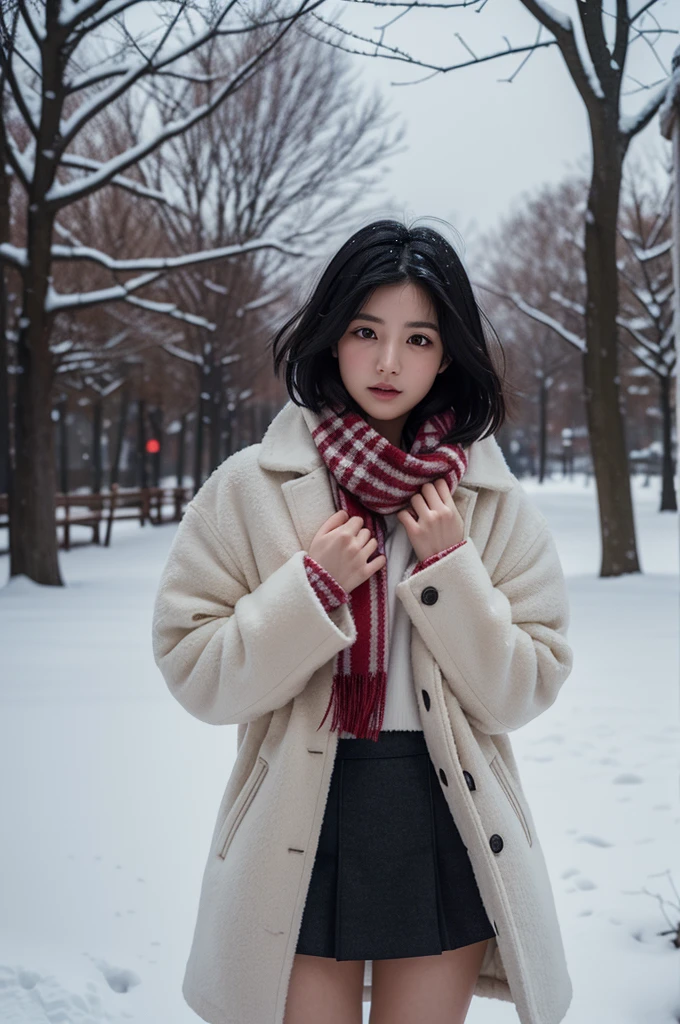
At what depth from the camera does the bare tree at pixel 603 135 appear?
2332 mm

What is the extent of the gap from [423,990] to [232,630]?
25.6 inches

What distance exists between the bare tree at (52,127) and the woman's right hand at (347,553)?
139 cm

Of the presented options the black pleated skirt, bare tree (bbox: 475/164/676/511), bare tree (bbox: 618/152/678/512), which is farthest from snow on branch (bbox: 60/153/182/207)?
bare tree (bbox: 618/152/678/512)

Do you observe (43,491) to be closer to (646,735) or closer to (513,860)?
(646,735)

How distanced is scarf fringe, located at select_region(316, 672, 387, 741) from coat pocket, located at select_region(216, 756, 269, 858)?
5.7 inches

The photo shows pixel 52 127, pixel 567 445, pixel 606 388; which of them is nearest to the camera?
pixel 52 127

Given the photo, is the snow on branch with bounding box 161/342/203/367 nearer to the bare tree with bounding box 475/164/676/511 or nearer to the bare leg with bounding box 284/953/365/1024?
the bare tree with bounding box 475/164/676/511

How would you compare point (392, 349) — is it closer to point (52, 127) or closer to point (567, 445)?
point (52, 127)

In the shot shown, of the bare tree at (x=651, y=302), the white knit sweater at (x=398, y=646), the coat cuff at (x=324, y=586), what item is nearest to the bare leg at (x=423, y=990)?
the white knit sweater at (x=398, y=646)

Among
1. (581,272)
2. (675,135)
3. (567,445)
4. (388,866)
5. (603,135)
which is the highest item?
(581,272)

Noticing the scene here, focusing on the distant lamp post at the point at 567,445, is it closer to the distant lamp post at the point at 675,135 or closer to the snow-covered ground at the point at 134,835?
the snow-covered ground at the point at 134,835

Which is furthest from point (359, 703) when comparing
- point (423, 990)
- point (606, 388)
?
point (606, 388)

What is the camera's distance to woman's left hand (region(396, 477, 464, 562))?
→ 150 centimetres

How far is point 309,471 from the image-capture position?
1563mm
